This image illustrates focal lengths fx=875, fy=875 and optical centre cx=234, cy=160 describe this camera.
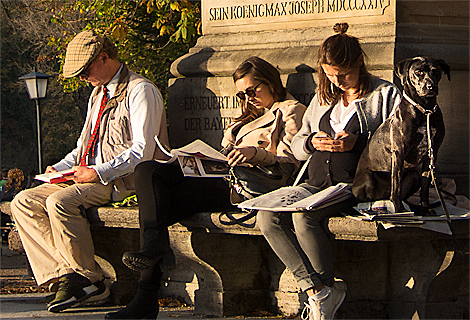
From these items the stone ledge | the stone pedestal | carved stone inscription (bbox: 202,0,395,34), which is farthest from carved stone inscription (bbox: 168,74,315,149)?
the stone ledge

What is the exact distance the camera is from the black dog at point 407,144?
4.59 meters

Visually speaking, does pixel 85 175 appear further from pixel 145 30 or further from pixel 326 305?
pixel 145 30

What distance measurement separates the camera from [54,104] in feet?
100

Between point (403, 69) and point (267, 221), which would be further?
point (267, 221)

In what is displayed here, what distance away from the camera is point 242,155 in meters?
5.16

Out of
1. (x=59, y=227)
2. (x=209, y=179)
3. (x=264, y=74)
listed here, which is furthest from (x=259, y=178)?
(x=59, y=227)

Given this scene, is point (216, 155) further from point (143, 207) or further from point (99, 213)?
point (99, 213)

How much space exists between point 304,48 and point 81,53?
1.58m

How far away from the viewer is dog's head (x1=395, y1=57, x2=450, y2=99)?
14.9 ft

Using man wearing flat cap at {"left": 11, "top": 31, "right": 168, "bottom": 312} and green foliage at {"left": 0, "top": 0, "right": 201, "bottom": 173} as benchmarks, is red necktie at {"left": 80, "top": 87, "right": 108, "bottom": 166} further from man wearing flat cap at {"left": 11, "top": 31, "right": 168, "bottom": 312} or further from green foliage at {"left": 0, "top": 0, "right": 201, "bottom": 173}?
green foliage at {"left": 0, "top": 0, "right": 201, "bottom": 173}

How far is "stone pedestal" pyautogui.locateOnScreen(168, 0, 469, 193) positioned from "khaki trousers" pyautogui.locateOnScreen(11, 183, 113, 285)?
1038mm

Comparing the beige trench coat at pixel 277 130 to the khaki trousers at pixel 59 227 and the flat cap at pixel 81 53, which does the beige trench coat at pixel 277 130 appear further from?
the flat cap at pixel 81 53

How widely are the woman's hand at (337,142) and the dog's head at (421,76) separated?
1.45 feet

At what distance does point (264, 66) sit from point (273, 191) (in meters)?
0.94
